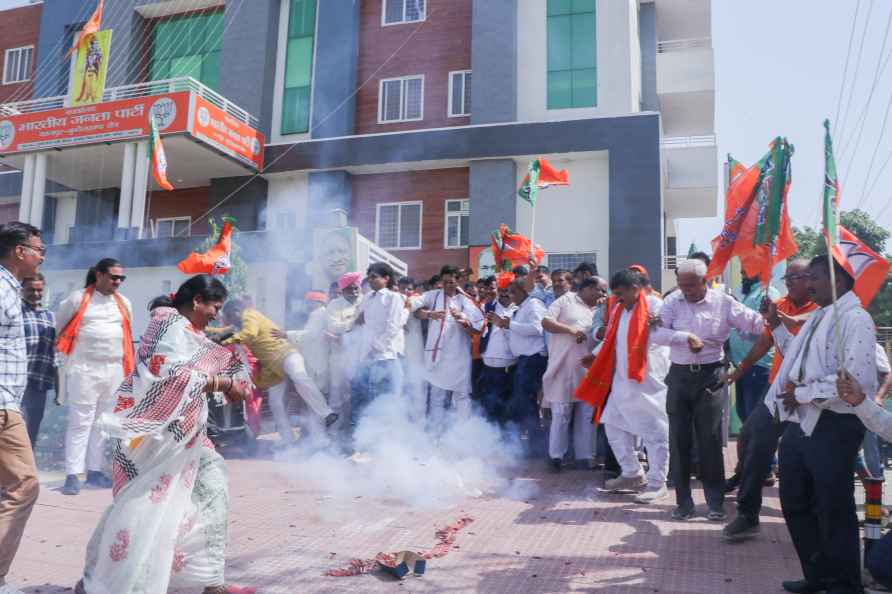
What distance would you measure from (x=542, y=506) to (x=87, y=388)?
4006 millimetres

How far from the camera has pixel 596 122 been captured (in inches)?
644

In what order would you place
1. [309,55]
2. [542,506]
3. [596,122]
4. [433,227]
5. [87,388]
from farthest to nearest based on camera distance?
[309,55] < [433,227] < [596,122] < [87,388] < [542,506]

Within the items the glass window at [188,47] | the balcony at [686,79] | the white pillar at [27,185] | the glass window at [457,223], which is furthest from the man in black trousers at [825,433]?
the white pillar at [27,185]

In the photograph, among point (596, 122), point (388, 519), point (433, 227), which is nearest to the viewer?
point (388, 519)

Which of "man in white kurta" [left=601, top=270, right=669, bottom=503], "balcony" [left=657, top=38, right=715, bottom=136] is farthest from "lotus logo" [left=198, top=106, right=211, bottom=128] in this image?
"man in white kurta" [left=601, top=270, right=669, bottom=503]

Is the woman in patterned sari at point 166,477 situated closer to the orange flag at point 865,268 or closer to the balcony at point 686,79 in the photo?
the orange flag at point 865,268

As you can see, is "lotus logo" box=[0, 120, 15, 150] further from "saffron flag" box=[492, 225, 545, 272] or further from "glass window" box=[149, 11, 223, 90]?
"saffron flag" box=[492, 225, 545, 272]

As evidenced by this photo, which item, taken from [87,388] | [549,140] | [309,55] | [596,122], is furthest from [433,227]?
[87,388]

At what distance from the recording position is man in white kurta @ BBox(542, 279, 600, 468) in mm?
6664

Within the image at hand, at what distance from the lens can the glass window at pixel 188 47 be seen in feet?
66.5

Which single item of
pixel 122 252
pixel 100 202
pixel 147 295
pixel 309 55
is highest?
pixel 309 55

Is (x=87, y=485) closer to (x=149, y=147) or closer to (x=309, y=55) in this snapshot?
(x=149, y=147)

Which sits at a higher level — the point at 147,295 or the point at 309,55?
the point at 309,55

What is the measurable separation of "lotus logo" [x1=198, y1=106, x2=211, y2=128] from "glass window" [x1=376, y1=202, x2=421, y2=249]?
477cm
